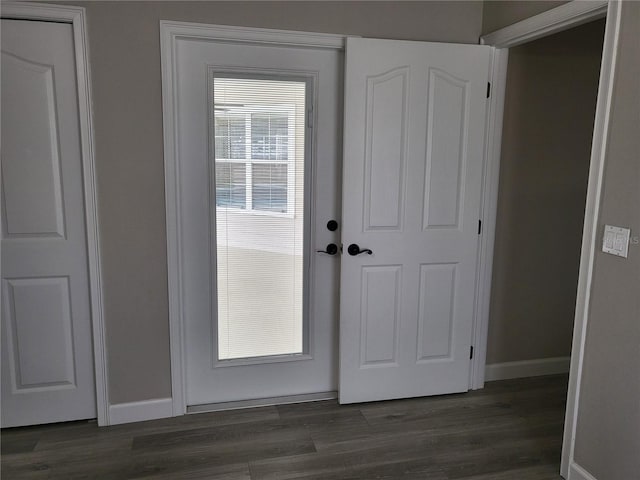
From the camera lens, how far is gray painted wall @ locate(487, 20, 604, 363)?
9.71ft

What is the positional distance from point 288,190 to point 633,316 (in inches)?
67.1

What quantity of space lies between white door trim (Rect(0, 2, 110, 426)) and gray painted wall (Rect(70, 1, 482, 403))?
3 cm

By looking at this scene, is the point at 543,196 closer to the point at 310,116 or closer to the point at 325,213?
the point at 325,213

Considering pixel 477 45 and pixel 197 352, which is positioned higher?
pixel 477 45

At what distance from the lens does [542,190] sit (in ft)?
10.1

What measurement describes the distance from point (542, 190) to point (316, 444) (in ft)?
6.68

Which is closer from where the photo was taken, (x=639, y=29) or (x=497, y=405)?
(x=639, y=29)

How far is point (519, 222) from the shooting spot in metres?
3.08

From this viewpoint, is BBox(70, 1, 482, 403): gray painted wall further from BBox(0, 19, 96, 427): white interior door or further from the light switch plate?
the light switch plate

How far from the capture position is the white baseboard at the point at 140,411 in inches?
103

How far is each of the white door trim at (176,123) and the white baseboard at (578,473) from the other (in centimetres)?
194

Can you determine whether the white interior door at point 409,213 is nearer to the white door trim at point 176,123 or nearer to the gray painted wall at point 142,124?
the gray painted wall at point 142,124

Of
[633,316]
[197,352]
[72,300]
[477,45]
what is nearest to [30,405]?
[72,300]

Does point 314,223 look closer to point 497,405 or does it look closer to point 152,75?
point 152,75
